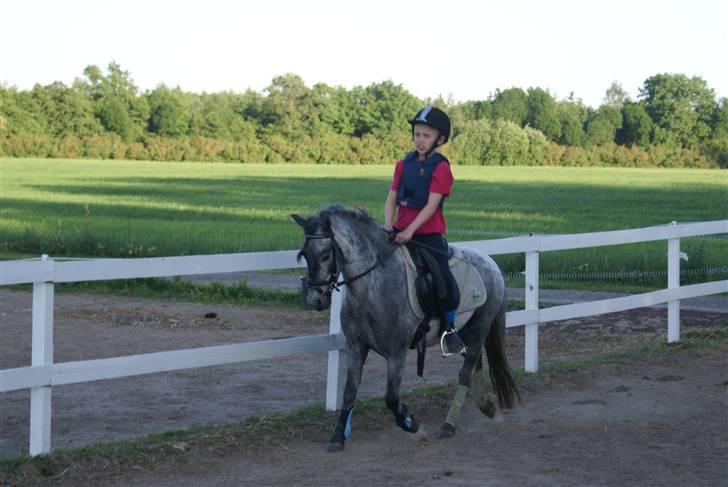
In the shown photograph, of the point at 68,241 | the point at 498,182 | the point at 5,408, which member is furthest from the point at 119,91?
the point at 5,408

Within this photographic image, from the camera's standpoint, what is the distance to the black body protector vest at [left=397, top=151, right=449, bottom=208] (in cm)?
759

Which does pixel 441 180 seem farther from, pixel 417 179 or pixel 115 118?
pixel 115 118

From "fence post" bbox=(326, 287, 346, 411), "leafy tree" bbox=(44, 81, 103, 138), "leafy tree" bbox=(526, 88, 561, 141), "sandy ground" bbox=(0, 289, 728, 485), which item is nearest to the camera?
"sandy ground" bbox=(0, 289, 728, 485)

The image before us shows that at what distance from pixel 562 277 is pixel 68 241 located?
965 cm

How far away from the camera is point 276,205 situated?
43531 millimetres

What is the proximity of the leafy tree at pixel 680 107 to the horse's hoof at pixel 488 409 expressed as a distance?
84.8 metres

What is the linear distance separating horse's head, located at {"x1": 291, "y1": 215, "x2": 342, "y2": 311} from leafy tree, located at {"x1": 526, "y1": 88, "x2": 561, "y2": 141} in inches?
3445

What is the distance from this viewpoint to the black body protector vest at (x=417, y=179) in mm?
7586

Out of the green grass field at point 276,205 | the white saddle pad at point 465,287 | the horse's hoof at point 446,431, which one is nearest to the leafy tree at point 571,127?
the green grass field at point 276,205

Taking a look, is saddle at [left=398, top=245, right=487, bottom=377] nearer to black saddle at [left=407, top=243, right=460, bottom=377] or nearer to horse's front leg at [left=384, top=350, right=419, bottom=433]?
black saddle at [left=407, top=243, right=460, bottom=377]

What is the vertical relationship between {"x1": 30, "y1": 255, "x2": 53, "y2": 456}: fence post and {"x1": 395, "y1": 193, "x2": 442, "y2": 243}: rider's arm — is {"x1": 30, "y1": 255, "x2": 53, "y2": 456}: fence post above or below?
below

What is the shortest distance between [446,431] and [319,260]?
64.9 inches

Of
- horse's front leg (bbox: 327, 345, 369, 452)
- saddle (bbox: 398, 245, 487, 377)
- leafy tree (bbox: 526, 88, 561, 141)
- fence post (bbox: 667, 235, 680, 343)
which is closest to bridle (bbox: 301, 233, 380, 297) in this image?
saddle (bbox: 398, 245, 487, 377)

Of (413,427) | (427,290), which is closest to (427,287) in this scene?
(427,290)
